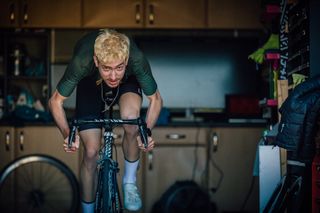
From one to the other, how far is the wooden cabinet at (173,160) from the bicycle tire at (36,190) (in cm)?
69

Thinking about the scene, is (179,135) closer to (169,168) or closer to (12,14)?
(169,168)

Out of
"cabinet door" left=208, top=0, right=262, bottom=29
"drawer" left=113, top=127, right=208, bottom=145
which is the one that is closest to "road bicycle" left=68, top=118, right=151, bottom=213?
Result: "drawer" left=113, top=127, right=208, bottom=145

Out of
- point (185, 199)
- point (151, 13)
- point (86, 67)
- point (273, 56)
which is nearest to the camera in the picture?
point (86, 67)

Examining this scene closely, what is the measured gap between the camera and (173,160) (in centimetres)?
530

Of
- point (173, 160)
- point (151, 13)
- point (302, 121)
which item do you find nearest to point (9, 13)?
point (151, 13)

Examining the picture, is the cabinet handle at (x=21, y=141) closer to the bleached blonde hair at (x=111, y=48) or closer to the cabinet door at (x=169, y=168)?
the cabinet door at (x=169, y=168)

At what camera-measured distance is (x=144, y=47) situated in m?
5.95

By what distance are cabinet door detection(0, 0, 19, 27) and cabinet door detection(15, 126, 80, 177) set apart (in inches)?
40.9

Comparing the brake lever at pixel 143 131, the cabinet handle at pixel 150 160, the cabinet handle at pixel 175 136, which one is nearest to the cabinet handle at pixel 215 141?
the cabinet handle at pixel 175 136

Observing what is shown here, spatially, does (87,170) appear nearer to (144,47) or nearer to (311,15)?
(311,15)

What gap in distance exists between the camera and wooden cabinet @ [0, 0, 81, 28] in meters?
5.64

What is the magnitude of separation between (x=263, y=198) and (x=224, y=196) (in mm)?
1427

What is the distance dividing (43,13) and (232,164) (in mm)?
2181

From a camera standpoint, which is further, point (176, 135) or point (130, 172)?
point (176, 135)
